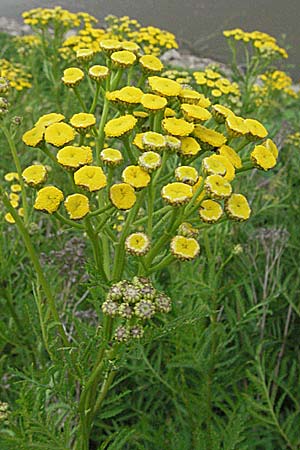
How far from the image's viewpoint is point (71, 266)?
2566 mm

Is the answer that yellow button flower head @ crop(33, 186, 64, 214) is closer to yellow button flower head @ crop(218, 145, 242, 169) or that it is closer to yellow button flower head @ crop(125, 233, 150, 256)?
yellow button flower head @ crop(125, 233, 150, 256)

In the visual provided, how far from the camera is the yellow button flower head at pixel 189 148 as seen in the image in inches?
57.6

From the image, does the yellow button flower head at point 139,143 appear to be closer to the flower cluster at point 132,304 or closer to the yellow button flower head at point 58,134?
the yellow button flower head at point 58,134

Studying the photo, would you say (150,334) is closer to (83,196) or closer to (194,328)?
(83,196)

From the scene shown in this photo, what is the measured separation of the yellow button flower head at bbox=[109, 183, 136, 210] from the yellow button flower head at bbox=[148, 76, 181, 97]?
11.6 inches

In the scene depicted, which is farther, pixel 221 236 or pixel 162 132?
pixel 221 236

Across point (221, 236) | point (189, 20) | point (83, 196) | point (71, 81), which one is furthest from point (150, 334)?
point (189, 20)

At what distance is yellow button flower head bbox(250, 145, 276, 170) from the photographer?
150cm

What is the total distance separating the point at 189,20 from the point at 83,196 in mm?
10734

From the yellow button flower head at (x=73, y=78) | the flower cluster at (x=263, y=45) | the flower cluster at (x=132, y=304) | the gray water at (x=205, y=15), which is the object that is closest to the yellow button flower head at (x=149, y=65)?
the yellow button flower head at (x=73, y=78)

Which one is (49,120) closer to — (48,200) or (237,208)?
(48,200)

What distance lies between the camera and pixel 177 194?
139 centimetres

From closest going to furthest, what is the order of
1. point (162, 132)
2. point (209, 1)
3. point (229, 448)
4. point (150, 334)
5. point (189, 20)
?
1. point (150, 334)
2. point (162, 132)
3. point (229, 448)
4. point (189, 20)
5. point (209, 1)

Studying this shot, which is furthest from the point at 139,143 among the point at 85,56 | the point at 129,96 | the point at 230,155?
the point at 85,56
